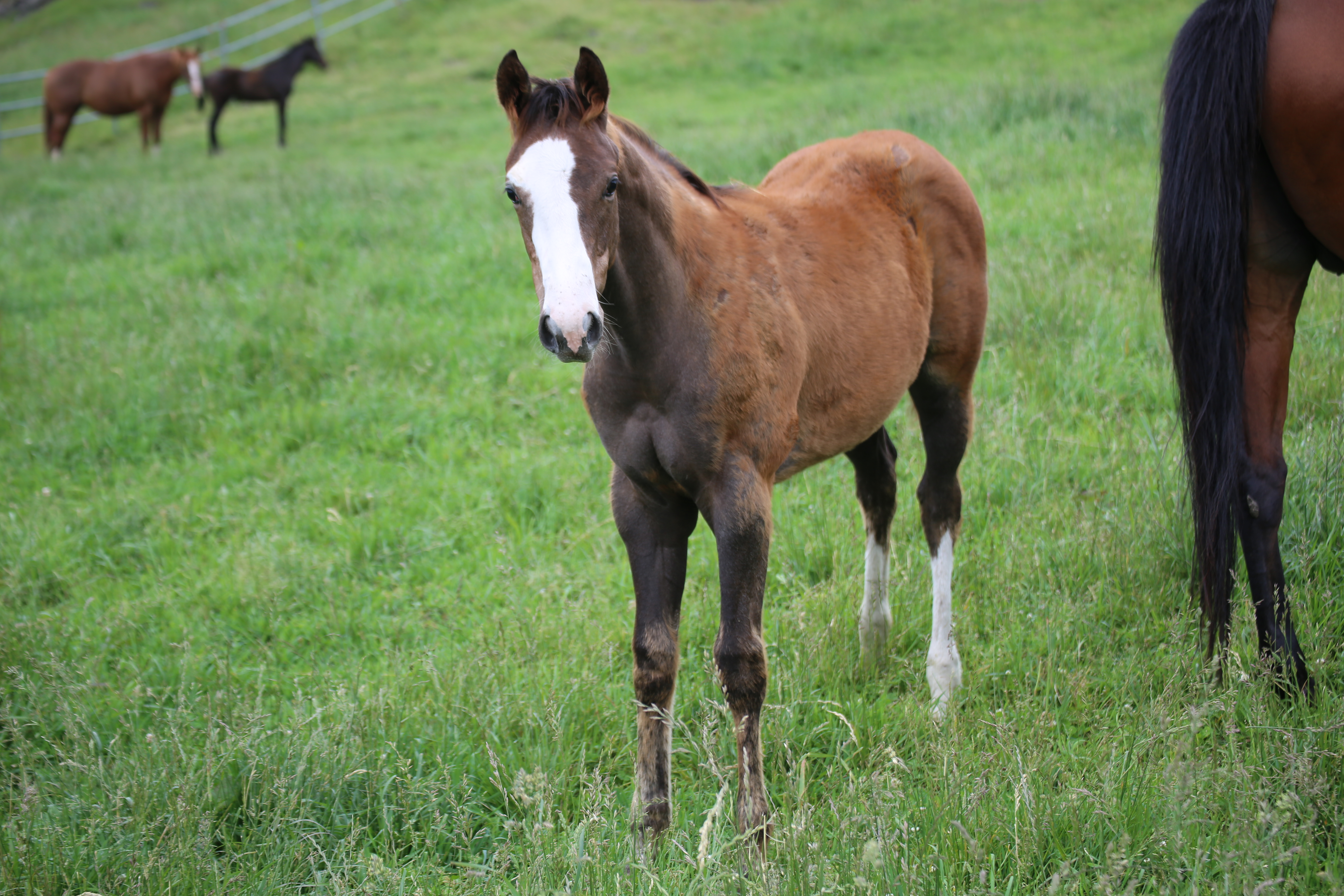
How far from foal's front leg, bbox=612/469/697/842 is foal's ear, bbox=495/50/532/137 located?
3.35 ft

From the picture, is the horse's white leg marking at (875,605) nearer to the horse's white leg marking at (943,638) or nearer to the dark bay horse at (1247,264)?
the horse's white leg marking at (943,638)

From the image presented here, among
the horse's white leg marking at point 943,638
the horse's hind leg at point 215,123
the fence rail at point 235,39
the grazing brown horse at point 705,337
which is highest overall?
the fence rail at point 235,39

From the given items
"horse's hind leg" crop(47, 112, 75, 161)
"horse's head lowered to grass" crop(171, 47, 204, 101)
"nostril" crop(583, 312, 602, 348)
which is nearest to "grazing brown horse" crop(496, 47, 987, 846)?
"nostril" crop(583, 312, 602, 348)

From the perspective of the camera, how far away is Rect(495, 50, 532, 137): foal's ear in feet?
7.02

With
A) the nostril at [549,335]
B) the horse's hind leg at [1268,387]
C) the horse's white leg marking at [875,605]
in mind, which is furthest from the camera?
the horse's white leg marking at [875,605]

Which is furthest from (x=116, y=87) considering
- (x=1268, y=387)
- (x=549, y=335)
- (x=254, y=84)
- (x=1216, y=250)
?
(x=1268, y=387)

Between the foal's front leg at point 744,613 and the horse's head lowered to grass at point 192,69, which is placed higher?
the horse's head lowered to grass at point 192,69

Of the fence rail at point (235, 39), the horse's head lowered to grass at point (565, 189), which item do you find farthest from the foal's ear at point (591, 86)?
the fence rail at point (235, 39)

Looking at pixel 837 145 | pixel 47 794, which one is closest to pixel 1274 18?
pixel 837 145

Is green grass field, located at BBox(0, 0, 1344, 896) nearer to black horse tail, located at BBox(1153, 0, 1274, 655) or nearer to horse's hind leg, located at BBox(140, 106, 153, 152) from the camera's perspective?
black horse tail, located at BBox(1153, 0, 1274, 655)

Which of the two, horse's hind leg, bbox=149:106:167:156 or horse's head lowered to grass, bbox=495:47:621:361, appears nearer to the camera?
horse's head lowered to grass, bbox=495:47:621:361

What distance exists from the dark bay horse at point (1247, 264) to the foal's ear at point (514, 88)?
2.04 meters

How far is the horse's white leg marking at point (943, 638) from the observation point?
3088 mm

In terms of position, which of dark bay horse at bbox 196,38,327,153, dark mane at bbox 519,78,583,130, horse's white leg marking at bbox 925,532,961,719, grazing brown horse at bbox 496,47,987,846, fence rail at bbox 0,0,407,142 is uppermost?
fence rail at bbox 0,0,407,142
